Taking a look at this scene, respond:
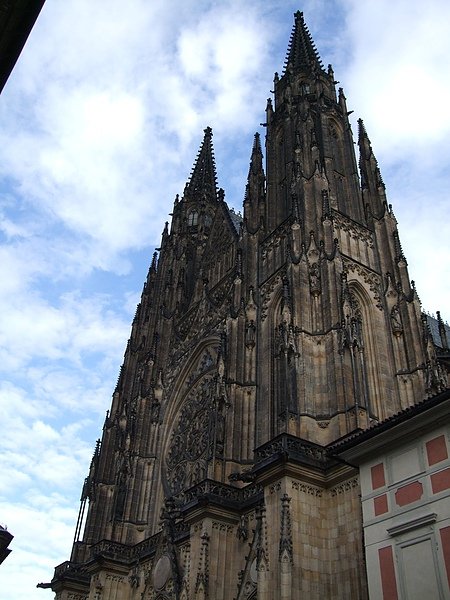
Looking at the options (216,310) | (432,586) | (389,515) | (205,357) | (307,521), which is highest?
(216,310)

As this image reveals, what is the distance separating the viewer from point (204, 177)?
151 feet

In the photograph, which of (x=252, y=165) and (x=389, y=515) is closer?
(x=389, y=515)

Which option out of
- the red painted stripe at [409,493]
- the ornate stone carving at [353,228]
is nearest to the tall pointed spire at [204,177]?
the ornate stone carving at [353,228]

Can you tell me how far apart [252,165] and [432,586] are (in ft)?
81.1

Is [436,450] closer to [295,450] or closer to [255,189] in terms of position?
[295,450]

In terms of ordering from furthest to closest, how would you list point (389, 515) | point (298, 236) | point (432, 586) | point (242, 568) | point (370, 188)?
point (370, 188) → point (298, 236) → point (242, 568) → point (389, 515) → point (432, 586)

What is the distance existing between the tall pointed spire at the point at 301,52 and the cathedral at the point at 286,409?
0.58 feet

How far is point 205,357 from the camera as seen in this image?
1222 inches

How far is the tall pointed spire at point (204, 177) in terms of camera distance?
44281 millimetres

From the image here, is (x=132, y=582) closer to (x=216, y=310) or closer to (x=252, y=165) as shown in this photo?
(x=216, y=310)

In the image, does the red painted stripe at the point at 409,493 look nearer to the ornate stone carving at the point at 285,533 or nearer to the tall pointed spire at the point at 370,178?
the ornate stone carving at the point at 285,533

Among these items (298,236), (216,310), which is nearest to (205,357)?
(216,310)

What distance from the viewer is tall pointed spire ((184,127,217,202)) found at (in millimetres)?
44281

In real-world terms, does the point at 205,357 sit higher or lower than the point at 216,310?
lower
